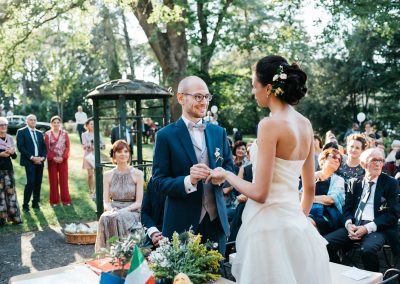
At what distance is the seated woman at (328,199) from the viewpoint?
546cm

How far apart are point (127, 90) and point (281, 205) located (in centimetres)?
567

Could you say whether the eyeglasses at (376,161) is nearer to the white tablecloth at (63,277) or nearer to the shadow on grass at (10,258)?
the white tablecloth at (63,277)

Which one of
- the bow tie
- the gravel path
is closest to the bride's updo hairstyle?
the bow tie

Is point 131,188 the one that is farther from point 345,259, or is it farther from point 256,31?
point 256,31

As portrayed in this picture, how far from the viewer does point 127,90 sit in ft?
25.7

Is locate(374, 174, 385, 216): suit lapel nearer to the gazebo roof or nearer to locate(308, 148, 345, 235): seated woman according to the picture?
locate(308, 148, 345, 235): seated woman

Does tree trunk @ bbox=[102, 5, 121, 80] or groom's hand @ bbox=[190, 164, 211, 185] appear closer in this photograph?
groom's hand @ bbox=[190, 164, 211, 185]

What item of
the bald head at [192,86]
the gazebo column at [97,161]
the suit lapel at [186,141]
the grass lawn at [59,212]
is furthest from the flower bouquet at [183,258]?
the grass lawn at [59,212]

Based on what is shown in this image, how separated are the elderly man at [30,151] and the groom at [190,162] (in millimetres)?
6584

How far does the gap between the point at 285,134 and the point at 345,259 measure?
11.4 feet

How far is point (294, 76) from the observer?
2510 millimetres

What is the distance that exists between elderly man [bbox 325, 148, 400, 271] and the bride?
2466 millimetres

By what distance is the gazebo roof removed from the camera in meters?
7.79

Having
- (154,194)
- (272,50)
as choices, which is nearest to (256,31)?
(272,50)
